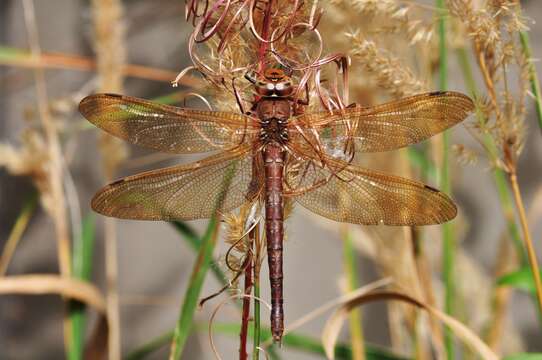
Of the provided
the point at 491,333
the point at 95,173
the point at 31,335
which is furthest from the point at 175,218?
the point at 31,335

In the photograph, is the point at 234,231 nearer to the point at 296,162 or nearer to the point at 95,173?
the point at 296,162

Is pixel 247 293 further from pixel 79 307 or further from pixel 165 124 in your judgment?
pixel 79 307

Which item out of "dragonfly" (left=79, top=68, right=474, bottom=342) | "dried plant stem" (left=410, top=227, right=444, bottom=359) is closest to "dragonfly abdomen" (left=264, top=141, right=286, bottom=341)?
"dragonfly" (left=79, top=68, right=474, bottom=342)

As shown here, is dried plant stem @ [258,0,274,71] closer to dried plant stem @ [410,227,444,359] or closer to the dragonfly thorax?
the dragonfly thorax

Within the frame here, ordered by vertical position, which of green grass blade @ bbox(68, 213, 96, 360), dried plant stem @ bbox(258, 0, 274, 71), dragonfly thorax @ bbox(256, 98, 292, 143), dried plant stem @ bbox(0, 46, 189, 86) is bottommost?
Result: green grass blade @ bbox(68, 213, 96, 360)

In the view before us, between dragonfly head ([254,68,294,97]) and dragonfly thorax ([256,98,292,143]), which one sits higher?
dragonfly head ([254,68,294,97])

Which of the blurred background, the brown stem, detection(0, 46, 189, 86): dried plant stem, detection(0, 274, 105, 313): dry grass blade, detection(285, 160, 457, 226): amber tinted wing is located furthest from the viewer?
the blurred background

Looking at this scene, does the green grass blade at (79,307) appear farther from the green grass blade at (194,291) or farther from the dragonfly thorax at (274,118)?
the dragonfly thorax at (274,118)
